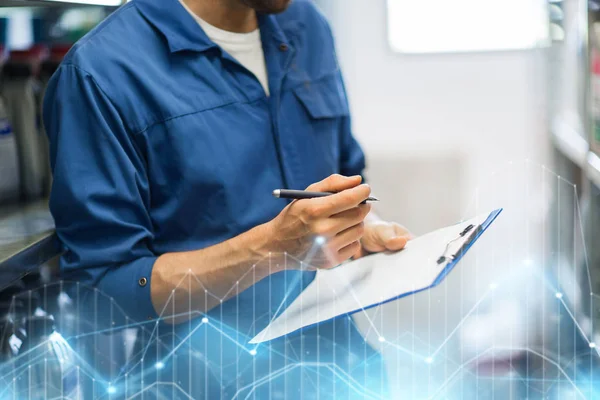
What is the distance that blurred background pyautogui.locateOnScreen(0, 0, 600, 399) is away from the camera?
26.2 inches

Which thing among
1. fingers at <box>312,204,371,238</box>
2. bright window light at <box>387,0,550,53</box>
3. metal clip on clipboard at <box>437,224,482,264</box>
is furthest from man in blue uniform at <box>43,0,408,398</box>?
bright window light at <box>387,0,550,53</box>

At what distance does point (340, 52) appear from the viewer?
2471 millimetres

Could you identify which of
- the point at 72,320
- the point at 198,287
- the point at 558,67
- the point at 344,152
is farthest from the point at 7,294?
the point at 558,67

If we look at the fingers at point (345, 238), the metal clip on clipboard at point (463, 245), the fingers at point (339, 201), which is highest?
the fingers at point (339, 201)

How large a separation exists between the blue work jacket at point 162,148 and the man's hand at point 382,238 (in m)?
0.13

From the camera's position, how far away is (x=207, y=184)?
88cm

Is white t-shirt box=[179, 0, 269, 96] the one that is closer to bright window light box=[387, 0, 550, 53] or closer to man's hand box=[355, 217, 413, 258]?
man's hand box=[355, 217, 413, 258]

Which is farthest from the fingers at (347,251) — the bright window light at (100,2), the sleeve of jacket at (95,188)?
the bright window light at (100,2)

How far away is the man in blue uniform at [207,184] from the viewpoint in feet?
2.26

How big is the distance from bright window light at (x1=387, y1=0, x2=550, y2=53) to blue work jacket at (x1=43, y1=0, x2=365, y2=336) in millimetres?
1528

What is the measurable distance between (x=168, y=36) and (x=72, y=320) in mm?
396

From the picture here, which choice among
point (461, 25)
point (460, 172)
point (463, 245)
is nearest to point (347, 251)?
point (463, 245)

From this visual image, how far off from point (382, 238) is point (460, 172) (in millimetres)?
1636

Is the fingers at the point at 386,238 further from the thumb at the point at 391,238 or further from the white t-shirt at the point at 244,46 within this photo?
the white t-shirt at the point at 244,46
